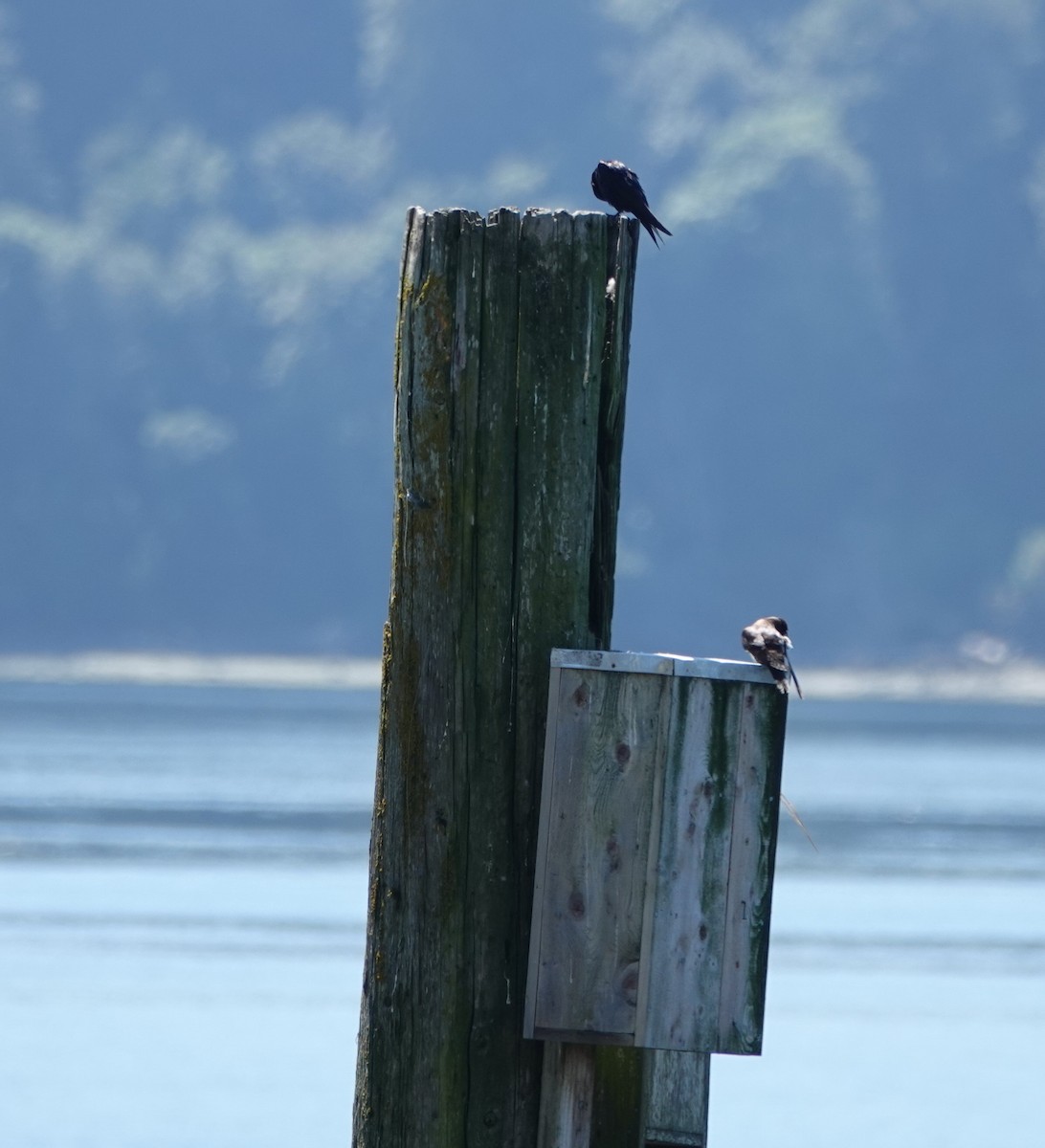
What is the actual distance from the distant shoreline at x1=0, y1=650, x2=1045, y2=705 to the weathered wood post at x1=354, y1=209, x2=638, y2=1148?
13076 centimetres

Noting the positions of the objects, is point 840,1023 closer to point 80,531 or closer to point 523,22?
point 80,531

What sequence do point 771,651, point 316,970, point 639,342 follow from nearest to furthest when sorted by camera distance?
1. point 771,651
2. point 316,970
3. point 639,342

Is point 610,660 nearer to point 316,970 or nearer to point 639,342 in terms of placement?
point 316,970

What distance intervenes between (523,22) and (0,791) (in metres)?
148

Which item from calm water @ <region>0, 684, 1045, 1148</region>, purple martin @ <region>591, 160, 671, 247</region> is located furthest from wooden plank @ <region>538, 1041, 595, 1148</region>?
calm water @ <region>0, 684, 1045, 1148</region>

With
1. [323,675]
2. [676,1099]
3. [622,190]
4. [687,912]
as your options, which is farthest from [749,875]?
[323,675]

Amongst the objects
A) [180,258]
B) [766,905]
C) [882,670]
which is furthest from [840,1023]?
[180,258]

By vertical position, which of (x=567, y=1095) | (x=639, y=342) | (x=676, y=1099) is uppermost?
(x=639, y=342)

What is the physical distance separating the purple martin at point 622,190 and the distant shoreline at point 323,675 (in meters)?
127

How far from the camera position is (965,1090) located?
566 inches

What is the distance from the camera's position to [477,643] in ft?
12.8

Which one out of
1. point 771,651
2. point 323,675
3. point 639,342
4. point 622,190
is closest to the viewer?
point 771,651

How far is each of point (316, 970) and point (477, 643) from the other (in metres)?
15.8

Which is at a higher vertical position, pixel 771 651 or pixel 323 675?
pixel 323 675
